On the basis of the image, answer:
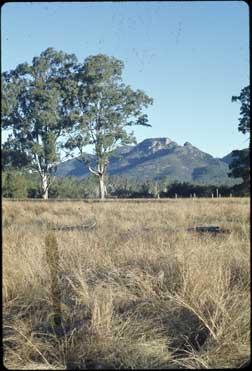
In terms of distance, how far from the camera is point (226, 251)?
4438 mm

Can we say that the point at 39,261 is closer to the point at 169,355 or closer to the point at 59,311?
the point at 59,311

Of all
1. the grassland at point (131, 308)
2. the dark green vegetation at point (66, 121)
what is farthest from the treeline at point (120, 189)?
the grassland at point (131, 308)

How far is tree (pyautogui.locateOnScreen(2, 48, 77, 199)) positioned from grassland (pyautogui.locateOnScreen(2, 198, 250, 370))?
958 millimetres

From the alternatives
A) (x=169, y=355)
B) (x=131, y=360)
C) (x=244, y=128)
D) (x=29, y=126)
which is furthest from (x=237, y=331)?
(x=29, y=126)

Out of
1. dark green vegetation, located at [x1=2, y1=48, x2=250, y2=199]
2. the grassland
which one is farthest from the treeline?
the grassland

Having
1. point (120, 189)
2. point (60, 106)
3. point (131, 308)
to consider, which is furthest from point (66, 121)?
point (120, 189)

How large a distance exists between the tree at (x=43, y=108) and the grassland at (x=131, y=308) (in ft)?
3.14

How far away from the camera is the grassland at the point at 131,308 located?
2.83 m

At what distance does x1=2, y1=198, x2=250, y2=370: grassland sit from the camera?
2.83 m

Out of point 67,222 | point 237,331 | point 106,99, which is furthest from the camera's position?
point 67,222

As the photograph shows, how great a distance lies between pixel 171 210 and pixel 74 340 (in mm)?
8098

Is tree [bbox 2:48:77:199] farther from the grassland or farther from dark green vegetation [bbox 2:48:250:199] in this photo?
the grassland

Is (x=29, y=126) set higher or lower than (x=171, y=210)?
higher

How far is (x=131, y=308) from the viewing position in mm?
3508
